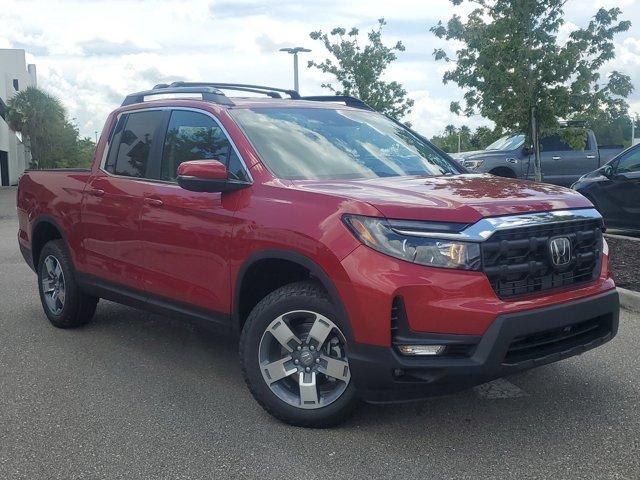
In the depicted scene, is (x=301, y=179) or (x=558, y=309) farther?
(x=301, y=179)

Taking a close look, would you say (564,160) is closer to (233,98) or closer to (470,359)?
(233,98)

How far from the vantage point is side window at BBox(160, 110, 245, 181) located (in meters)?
4.61

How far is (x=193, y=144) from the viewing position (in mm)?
4961

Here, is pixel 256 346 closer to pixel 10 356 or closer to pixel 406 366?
pixel 406 366

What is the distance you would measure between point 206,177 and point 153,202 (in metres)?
0.85

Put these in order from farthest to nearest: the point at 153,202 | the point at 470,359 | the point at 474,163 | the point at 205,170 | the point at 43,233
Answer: the point at 474,163
the point at 43,233
the point at 153,202
the point at 205,170
the point at 470,359

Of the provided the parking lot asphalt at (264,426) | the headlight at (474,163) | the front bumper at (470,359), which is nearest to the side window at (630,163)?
the headlight at (474,163)

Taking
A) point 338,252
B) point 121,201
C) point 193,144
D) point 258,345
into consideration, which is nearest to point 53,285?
point 121,201

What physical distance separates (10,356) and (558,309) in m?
4.05

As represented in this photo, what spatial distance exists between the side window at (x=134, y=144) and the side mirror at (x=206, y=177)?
1.11 metres

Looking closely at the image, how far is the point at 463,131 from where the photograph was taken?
15.4 m

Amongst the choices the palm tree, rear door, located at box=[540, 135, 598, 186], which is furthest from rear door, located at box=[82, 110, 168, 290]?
the palm tree

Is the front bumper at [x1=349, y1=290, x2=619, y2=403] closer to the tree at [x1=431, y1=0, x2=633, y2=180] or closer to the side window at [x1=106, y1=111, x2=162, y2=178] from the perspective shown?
the side window at [x1=106, y1=111, x2=162, y2=178]

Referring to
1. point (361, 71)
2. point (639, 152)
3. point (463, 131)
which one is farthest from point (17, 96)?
point (639, 152)
